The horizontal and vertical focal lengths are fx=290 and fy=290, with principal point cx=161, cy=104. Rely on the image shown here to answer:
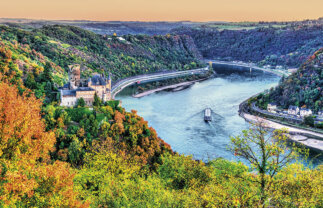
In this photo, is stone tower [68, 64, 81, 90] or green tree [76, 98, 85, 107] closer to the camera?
green tree [76, 98, 85, 107]

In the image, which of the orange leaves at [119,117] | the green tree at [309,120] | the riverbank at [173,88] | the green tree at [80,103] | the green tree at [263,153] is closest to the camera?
the green tree at [263,153]

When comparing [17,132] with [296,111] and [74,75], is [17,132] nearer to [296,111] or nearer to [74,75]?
[74,75]

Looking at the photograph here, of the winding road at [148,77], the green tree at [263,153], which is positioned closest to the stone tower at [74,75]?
the winding road at [148,77]

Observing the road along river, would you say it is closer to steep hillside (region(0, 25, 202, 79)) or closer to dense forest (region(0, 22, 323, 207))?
dense forest (region(0, 22, 323, 207))

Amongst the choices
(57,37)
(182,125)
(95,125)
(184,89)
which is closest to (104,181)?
(95,125)

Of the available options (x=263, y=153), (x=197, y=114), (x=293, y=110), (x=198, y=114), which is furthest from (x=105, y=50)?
(x=263, y=153)

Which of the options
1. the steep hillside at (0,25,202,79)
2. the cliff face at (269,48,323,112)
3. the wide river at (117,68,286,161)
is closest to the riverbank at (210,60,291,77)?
the steep hillside at (0,25,202,79)

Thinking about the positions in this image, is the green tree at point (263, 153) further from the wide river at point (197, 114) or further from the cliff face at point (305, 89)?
the cliff face at point (305, 89)
